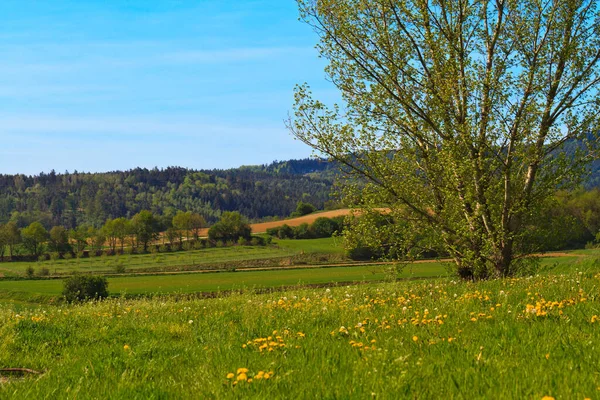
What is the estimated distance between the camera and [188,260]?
150 m

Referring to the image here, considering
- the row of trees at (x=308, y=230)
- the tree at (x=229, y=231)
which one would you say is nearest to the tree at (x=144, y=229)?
the tree at (x=229, y=231)

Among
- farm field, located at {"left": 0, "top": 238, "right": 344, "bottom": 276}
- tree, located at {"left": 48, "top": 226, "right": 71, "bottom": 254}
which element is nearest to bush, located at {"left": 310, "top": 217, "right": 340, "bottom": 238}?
farm field, located at {"left": 0, "top": 238, "right": 344, "bottom": 276}

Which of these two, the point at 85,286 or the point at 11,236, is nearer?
the point at 85,286

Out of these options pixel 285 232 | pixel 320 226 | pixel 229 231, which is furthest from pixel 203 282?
pixel 285 232

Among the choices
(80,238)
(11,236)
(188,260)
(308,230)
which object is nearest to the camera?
(188,260)

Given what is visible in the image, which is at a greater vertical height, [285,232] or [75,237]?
[75,237]

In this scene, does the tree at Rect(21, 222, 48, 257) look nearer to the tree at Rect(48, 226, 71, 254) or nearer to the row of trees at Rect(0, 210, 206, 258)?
the row of trees at Rect(0, 210, 206, 258)

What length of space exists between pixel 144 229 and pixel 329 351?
646ft

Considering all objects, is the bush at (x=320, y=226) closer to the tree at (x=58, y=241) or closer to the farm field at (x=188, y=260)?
the farm field at (x=188, y=260)

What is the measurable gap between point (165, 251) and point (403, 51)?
170 meters

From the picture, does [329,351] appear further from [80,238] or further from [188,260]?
[80,238]

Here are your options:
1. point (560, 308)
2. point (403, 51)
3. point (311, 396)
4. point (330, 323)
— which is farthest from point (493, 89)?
point (311, 396)

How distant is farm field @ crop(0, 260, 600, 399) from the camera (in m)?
5.31

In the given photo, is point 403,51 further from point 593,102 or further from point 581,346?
point 581,346
